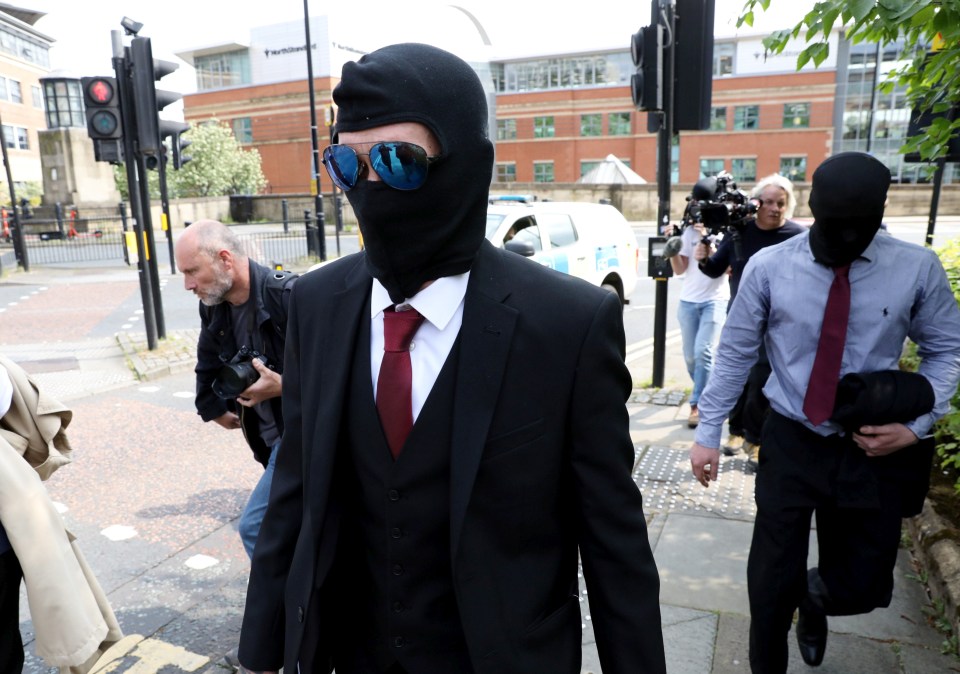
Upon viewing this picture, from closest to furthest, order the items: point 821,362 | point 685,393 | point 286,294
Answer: point 821,362
point 286,294
point 685,393

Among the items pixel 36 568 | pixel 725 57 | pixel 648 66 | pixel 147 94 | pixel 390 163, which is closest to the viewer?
pixel 390 163

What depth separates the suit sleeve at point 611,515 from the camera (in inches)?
62.7

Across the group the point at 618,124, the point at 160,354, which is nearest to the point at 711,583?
the point at 160,354

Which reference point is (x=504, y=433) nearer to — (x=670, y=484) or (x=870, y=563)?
(x=870, y=563)

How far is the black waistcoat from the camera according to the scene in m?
1.59

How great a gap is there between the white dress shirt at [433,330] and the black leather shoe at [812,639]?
2335 millimetres

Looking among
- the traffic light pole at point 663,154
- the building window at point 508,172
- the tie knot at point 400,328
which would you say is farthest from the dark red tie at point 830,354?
the building window at point 508,172

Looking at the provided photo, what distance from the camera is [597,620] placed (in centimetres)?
166

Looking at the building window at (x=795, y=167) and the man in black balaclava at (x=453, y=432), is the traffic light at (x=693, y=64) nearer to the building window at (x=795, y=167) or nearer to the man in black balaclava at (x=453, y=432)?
the man in black balaclava at (x=453, y=432)

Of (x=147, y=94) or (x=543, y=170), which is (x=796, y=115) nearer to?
(x=543, y=170)

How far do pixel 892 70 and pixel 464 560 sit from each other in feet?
14.0

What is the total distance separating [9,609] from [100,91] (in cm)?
833

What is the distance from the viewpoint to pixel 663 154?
7121mm

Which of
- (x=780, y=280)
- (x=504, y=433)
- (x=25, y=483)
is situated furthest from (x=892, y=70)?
(x=25, y=483)
